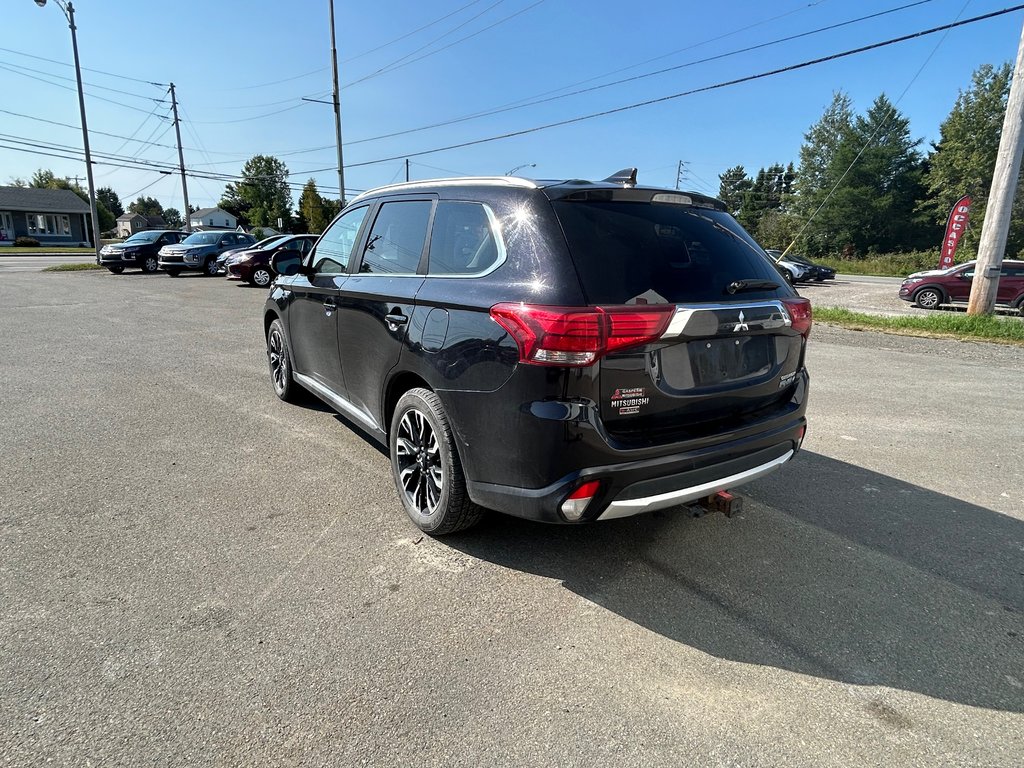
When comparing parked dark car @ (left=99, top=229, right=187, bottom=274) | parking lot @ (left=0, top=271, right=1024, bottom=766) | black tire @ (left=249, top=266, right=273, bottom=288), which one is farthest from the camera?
parked dark car @ (left=99, top=229, right=187, bottom=274)

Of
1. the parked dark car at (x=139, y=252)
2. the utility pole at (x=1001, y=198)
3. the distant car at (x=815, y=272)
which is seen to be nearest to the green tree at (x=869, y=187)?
the distant car at (x=815, y=272)

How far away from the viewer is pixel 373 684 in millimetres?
2170

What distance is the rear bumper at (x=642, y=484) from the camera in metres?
2.48

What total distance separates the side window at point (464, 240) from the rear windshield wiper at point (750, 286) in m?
1.09

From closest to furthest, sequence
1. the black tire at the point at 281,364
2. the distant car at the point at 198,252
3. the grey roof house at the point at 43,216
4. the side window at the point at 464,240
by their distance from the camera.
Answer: the side window at the point at 464,240, the black tire at the point at 281,364, the distant car at the point at 198,252, the grey roof house at the point at 43,216

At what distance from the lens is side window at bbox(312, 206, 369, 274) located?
13.9 ft

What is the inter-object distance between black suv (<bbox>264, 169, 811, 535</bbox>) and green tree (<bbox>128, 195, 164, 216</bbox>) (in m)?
139

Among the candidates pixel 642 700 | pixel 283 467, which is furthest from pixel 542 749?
pixel 283 467

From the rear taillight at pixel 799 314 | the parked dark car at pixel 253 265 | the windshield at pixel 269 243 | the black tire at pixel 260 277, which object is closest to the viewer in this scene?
the rear taillight at pixel 799 314

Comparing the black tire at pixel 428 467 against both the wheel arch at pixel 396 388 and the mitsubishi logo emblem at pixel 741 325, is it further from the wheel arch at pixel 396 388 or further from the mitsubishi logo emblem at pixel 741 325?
the mitsubishi logo emblem at pixel 741 325

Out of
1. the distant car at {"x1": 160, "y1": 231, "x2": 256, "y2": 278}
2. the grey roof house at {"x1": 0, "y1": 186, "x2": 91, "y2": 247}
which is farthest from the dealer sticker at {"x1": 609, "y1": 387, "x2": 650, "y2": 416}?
the grey roof house at {"x1": 0, "y1": 186, "x2": 91, "y2": 247}

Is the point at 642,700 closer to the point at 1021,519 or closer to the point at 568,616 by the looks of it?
the point at 568,616

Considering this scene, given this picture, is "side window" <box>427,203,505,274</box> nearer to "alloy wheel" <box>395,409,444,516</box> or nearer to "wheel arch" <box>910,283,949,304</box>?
"alloy wheel" <box>395,409,444,516</box>

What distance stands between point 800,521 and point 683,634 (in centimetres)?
143
